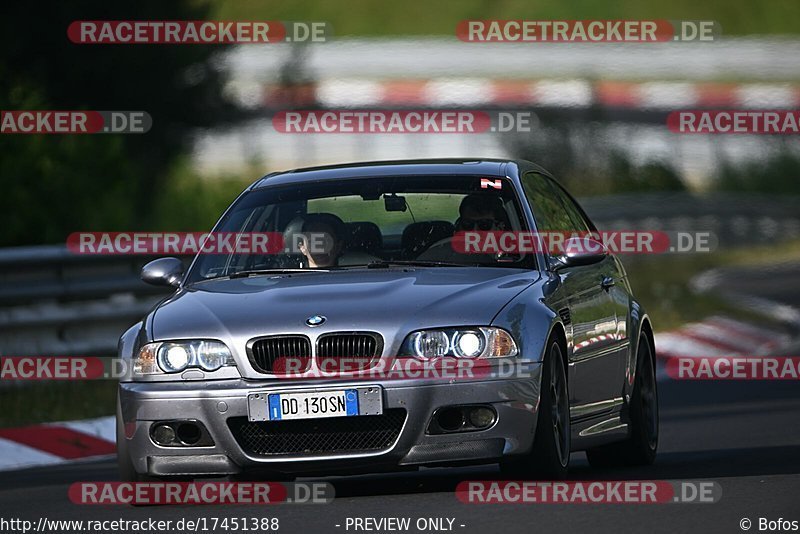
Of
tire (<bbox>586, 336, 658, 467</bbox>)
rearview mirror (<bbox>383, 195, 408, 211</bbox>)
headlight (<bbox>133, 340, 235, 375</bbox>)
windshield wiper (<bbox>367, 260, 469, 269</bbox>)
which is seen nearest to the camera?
headlight (<bbox>133, 340, 235, 375</bbox>)

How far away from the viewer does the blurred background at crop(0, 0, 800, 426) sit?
2167 cm

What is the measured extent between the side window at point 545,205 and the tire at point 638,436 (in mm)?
863

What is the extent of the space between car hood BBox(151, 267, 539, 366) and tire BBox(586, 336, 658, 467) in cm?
153

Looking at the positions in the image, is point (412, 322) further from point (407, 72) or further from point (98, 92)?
point (407, 72)

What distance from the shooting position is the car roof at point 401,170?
9.88 metres

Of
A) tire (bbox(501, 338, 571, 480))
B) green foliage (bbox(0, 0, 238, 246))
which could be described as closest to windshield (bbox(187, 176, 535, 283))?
tire (bbox(501, 338, 571, 480))

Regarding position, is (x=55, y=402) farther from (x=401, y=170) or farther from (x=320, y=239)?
(x=320, y=239)

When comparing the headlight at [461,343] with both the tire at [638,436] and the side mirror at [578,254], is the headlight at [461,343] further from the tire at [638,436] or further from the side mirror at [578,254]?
the tire at [638,436]

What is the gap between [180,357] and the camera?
8.51 metres

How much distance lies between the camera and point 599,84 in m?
32.1

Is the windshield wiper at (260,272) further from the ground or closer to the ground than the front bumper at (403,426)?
further from the ground

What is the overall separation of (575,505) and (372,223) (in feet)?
6.73

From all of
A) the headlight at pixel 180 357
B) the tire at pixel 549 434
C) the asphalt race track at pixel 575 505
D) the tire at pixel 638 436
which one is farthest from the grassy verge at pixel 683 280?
the headlight at pixel 180 357

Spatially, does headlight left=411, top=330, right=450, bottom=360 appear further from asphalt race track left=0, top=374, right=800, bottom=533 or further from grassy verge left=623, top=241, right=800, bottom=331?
grassy verge left=623, top=241, right=800, bottom=331
